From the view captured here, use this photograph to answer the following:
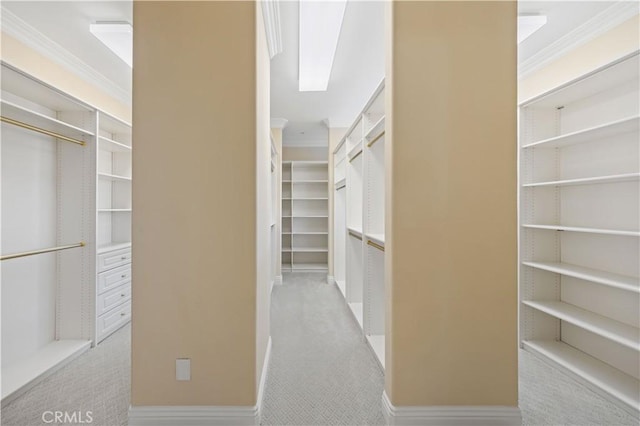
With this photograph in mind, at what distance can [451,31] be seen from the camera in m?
1.61

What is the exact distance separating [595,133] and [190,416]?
308cm

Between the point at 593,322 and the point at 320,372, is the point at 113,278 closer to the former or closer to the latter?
the point at 320,372

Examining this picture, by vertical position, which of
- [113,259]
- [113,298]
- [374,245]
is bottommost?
[113,298]

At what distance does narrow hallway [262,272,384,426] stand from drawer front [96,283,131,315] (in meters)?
1.52

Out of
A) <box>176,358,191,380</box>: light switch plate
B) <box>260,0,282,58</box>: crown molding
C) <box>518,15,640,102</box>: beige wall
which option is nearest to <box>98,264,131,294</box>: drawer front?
<box>176,358,191,380</box>: light switch plate

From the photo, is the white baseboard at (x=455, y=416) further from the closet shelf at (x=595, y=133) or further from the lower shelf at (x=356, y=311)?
the closet shelf at (x=595, y=133)

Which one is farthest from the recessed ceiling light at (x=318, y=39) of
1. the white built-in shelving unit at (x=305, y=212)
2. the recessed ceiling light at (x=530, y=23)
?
the white built-in shelving unit at (x=305, y=212)

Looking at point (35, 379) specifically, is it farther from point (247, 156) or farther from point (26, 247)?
point (247, 156)

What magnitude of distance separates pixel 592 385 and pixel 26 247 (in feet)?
13.6

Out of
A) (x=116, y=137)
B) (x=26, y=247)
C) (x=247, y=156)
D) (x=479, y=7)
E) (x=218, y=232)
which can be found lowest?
(x=26, y=247)

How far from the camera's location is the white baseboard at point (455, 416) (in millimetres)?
1580

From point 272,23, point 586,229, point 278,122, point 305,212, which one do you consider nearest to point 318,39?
point 272,23

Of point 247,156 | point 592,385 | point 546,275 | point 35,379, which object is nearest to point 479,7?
point 247,156

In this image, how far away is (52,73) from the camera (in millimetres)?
2697
